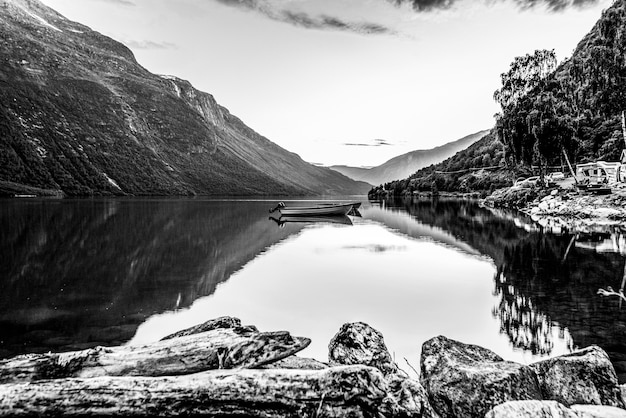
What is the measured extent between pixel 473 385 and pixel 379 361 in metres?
1.44

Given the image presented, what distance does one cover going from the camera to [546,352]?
28.0ft

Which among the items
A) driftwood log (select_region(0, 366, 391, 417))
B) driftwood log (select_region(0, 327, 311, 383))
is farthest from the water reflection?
driftwood log (select_region(0, 366, 391, 417))

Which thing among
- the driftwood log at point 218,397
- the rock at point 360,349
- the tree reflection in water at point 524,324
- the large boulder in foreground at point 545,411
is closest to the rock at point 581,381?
the large boulder in foreground at point 545,411

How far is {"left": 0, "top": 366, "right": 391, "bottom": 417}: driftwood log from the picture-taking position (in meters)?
4.30

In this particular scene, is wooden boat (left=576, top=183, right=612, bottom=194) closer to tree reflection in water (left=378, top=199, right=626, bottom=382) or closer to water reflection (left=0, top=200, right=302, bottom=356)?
tree reflection in water (left=378, top=199, right=626, bottom=382)

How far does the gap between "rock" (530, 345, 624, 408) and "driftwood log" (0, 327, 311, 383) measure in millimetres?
3569

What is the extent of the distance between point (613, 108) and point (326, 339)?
52872 mm

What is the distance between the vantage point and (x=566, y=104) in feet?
187

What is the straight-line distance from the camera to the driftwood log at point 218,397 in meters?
4.30

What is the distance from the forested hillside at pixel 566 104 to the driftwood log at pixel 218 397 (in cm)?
5276

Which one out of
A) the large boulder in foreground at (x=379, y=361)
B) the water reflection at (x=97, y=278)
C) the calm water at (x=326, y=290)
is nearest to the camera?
the large boulder in foreground at (x=379, y=361)

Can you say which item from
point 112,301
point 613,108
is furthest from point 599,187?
point 112,301

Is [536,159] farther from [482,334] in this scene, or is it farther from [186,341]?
[186,341]

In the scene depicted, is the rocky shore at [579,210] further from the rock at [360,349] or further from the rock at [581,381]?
the rock at [360,349]
